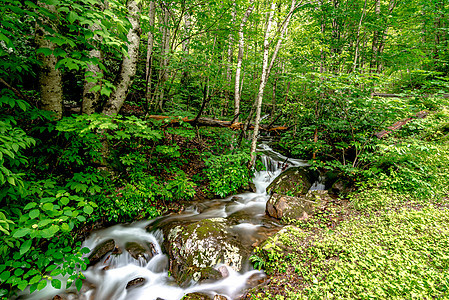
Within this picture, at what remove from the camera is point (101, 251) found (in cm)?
403

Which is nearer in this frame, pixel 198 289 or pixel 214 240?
pixel 198 289

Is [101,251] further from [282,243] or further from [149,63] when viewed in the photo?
[149,63]

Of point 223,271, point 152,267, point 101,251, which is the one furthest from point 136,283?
point 223,271

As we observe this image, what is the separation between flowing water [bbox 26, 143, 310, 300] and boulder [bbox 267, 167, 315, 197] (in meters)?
1.57

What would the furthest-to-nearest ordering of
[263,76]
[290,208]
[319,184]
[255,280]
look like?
[319,184]
[263,76]
[290,208]
[255,280]

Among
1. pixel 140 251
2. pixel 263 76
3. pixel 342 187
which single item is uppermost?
pixel 263 76

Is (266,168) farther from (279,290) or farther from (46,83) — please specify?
(46,83)

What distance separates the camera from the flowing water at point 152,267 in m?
3.47

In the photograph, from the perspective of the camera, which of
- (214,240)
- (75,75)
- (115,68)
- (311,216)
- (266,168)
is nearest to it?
(214,240)

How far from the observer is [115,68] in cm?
754

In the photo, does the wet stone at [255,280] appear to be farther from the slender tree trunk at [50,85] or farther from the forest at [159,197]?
the slender tree trunk at [50,85]

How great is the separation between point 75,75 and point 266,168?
27.7 ft

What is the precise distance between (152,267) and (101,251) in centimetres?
118

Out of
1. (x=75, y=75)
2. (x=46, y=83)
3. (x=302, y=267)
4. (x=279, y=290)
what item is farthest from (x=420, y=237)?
(x=75, y=75)
